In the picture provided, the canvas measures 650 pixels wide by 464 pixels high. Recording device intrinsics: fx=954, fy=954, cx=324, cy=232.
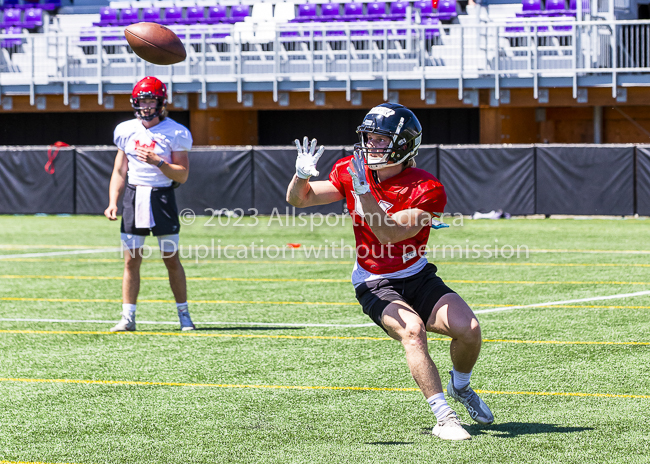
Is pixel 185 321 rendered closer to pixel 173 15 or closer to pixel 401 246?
pixel 401 246

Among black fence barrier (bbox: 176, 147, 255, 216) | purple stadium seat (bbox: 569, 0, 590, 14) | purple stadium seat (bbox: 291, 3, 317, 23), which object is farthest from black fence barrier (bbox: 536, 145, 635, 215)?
purple stadium seat (bbox: 291, 3, 317, 23)

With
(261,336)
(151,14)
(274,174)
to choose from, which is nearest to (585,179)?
(274,174)

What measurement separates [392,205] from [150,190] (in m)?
3.24

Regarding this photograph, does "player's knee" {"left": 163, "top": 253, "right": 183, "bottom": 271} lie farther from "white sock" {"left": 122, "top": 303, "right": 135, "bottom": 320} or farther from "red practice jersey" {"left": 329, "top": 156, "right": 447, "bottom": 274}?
"red practice jersey" {"left": 329, "top": 156, "right": 447, "bottom": 274}

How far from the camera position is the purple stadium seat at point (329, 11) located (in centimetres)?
2623

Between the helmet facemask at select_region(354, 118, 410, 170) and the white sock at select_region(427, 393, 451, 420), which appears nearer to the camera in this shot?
the white sock at select_region(427, 393, 451, 420)

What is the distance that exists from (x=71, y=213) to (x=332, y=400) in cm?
1805

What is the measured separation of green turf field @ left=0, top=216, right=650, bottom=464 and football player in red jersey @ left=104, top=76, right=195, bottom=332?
0.41 meters

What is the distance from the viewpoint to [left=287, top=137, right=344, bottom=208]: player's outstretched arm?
4.76 metres

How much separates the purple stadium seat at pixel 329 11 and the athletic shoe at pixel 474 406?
22285 millimetres

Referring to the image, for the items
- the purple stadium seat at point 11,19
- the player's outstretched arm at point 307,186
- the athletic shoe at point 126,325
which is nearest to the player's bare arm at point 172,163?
the athletic shoe at point 126,325

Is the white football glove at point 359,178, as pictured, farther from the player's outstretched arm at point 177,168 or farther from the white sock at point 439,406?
the player's outstretched arm at point 177,168

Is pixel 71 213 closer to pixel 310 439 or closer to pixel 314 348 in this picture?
pixel 314 348

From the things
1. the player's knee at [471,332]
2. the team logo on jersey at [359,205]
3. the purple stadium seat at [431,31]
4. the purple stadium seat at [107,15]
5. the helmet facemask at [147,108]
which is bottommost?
the player's knee at [471,332]
